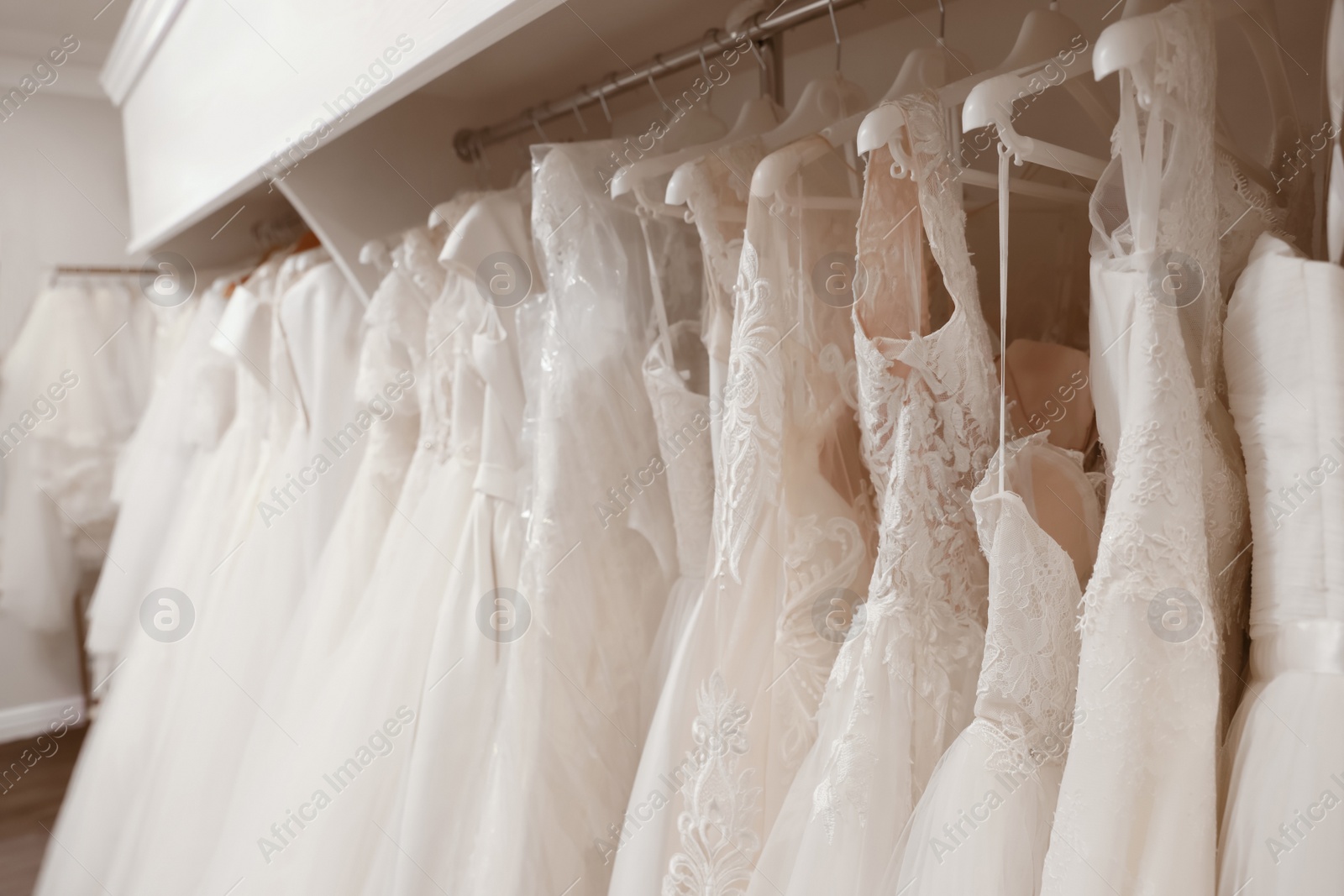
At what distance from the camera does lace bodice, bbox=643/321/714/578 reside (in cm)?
88

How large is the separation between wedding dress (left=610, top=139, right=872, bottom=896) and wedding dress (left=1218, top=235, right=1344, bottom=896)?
0.32 metres

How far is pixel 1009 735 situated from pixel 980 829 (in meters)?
0.06

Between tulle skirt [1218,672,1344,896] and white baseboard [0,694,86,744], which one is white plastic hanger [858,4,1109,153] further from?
white baseboard [0,694,86,744]

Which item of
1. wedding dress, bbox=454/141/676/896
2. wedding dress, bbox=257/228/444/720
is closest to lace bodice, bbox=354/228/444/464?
wedding dress, bbox=257/228/444/720

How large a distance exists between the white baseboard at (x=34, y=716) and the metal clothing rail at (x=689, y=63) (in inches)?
97.3

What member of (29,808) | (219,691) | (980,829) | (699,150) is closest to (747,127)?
(699,150)

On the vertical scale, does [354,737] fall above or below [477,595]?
below

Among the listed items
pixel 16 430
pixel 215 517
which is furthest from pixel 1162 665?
pixel 16 430

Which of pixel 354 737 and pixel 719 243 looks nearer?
pixel 719 243

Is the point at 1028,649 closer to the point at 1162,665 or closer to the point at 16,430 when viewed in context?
the point at 1162,665

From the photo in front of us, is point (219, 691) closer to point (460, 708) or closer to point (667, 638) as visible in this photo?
point (460, 708)

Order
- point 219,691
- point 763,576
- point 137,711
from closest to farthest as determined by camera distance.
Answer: point 763,576 → point 219,691 → point 137,711

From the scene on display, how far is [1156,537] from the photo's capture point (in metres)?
0.51

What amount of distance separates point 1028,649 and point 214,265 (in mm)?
2304
